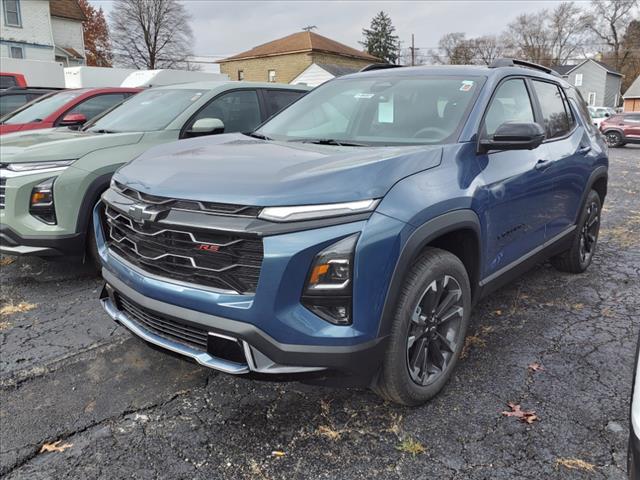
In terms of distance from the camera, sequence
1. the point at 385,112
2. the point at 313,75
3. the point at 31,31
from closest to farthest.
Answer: the point at 385,112, the point at 31,31, the point at 313,75

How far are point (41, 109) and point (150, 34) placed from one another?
4834cm

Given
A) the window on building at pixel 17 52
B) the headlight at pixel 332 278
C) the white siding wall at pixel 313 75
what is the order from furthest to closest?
the white siding wall at pixel 313 75, the window on building at pixel 17 52, the headlight at pixel 332 278


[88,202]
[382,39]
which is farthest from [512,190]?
[382,39]

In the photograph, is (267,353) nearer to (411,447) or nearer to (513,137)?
(411,447)

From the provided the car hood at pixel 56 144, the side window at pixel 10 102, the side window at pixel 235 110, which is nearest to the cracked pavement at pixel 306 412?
the car hood at pixel 56 144

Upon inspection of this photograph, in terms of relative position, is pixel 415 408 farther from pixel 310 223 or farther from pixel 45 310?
pixel 45 310

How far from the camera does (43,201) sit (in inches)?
165

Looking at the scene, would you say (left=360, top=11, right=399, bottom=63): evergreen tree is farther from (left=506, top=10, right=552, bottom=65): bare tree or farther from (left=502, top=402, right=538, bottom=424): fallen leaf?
(left=502, top=402, right=538, bottom=424): fallen leaf

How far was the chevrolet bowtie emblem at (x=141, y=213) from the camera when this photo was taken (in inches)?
93.4

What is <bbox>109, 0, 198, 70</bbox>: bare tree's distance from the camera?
49.2 metres

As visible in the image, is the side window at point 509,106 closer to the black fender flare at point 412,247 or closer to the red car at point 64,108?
the black fender flare at point 412,247

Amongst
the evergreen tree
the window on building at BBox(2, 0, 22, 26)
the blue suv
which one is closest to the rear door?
the blue suv

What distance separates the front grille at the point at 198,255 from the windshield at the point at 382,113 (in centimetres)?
120

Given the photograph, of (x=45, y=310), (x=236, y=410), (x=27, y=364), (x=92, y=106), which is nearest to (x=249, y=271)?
(x=236, y=410)
